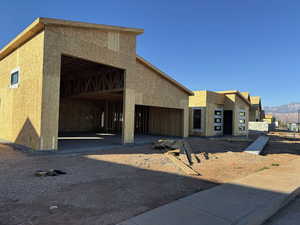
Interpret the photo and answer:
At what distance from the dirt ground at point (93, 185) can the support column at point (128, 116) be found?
314 cm

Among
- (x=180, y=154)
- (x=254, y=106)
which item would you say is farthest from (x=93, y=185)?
(x=254, y=106)

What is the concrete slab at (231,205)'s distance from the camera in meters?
3.32

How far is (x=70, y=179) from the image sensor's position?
5.61 meters

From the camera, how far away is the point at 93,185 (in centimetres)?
518

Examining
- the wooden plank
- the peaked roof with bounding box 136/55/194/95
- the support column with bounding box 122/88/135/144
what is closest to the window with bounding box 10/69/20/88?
the support column with bounding box 122/88/135/144

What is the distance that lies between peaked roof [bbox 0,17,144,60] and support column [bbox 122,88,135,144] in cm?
379

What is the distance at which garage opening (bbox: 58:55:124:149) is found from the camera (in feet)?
44.0

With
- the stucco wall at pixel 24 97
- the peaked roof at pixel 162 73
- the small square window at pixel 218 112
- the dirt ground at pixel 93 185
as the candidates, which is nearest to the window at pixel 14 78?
the stucco wall at pixel 24 97

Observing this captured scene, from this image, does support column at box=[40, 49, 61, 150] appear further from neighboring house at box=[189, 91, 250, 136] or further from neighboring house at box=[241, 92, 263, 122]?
neighboring house at box=[241, 92, 263, 122]

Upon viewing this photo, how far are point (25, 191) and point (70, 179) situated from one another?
1.24 m

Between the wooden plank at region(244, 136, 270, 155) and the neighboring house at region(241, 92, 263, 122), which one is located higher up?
the neighboring house at region(241, 92, 263, 122)

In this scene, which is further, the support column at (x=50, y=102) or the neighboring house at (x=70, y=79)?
the neighboring house at (x=70, y=79)

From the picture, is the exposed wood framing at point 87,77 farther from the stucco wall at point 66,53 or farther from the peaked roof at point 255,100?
the peaked roof at point 255,100

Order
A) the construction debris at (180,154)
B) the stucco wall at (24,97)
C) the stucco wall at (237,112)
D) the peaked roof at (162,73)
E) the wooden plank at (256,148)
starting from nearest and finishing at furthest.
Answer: the construction debris at (180,154)
the stucco wall at (24,97)
the wooden plank at (256,148)
the peaked roof at (162,73)
the stucco wall at (237,112)
